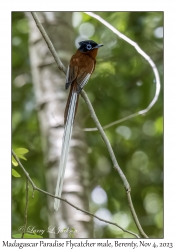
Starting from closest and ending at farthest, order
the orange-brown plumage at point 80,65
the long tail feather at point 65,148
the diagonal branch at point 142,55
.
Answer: the long tail feather at point 65,148 → the orange-brown plumage at point 80,65 → the diagonal branch at point 142,55

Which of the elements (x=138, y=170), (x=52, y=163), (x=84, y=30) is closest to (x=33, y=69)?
(x=84, y=30)

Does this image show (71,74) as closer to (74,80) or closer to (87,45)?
(74,80)

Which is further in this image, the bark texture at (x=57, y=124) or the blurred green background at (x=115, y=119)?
the blurred green background at (x=115, y=119)

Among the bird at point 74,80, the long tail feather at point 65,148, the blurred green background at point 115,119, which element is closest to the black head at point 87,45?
the bird at point 74,80

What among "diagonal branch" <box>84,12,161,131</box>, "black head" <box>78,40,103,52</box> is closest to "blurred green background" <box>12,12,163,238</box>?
"diagonal branch" <box>84,12,161,131</box>

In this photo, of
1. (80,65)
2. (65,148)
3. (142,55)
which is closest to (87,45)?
(80,65)

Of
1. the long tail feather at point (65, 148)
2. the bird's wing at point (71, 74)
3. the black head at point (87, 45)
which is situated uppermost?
the black head at point (87, 45)

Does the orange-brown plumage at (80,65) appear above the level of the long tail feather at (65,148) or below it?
above

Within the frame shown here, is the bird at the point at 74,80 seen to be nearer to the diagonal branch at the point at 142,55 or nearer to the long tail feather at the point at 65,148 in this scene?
the long tail feather at the point at 65,148

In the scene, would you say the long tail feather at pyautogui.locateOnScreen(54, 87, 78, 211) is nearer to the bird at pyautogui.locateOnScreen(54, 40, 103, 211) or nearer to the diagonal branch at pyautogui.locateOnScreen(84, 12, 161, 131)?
the bird at pyautogui.locateOnScreen(54, 40, 103, 211)
